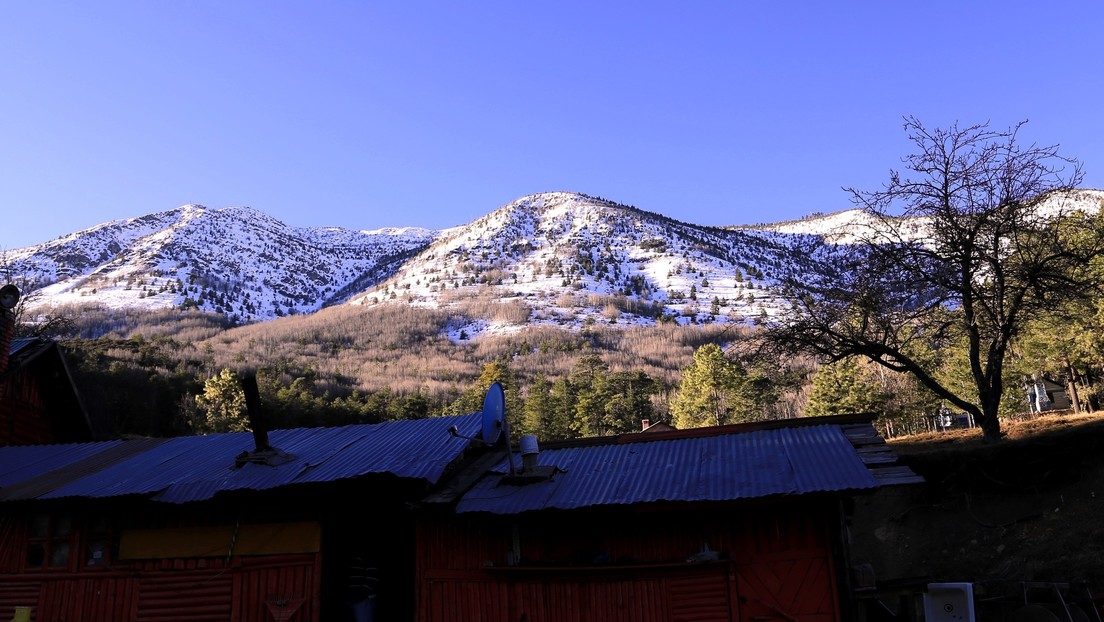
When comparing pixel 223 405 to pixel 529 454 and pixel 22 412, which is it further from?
pixel 529 454

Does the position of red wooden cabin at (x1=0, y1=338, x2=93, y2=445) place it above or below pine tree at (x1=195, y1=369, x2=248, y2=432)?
below

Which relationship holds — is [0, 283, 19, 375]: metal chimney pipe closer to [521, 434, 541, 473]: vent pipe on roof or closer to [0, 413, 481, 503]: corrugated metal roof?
[0, 413, 481, 503]: corrugated metal roof

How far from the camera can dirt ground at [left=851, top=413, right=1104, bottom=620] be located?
16.8 meters

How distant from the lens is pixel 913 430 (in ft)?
162

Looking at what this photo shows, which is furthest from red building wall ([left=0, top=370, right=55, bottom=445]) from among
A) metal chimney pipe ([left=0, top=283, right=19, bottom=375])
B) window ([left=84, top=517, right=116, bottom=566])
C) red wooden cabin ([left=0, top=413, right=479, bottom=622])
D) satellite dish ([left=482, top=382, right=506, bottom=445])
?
satellite dish ([left=482, top=382, right=506, bottom=445])

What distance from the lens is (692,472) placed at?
36.1 feet

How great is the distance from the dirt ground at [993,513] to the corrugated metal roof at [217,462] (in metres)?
11.7

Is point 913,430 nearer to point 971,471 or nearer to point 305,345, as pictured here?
point 971,471

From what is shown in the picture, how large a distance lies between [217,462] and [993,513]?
19705 mm

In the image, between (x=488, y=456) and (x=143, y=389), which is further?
(x=143, y=389)

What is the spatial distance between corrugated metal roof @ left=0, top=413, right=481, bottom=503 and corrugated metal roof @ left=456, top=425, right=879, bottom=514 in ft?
4.62

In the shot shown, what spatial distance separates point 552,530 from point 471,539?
51.6 inches

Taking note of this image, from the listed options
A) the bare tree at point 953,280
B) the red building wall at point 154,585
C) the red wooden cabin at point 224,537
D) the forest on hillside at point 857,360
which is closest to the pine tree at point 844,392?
the forest on hillside at point 857,360

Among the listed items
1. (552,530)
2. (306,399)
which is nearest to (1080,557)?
(552,530)
